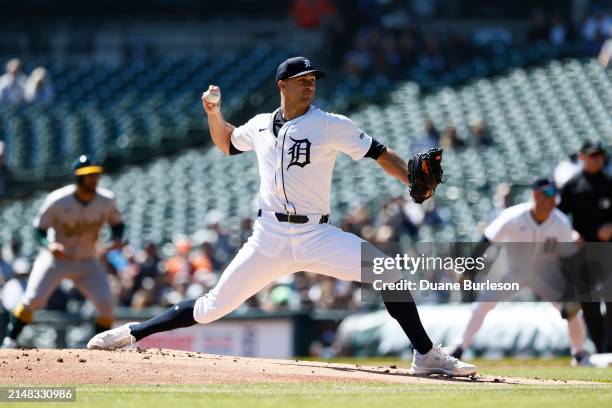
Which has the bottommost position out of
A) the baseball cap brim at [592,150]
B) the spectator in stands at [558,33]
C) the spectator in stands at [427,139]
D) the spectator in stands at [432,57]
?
the baseball cap brim at [592,150]

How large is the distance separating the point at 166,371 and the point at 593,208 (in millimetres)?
4813

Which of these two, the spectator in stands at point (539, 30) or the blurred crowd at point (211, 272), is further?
the spectator in stands at point (539, 30)

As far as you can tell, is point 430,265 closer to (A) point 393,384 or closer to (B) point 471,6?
(A) point 393,384

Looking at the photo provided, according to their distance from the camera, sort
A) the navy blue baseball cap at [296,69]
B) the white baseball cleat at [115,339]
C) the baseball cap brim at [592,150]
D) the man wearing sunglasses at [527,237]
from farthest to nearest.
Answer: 1. the baseball cap brim at [592,150]
2. the man wearing sunglasses at [527,237]
3. the white baseball cleat at [115,339]
4. the navy blue baseball cap at [296,69]

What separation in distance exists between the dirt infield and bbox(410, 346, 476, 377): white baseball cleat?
7cm

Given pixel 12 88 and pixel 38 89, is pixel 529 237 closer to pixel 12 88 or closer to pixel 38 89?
pixel 38 89

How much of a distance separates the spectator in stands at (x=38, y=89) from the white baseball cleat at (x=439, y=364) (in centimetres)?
1653

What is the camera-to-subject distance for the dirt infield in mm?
8156

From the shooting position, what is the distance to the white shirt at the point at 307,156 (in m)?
8.09

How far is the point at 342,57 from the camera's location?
24.5 metres

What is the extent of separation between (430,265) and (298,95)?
22.3 ft

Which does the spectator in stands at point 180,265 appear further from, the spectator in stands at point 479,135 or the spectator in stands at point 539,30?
the spectator in stands at point 539,30

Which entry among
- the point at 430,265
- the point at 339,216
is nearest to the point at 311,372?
the point at 430,265

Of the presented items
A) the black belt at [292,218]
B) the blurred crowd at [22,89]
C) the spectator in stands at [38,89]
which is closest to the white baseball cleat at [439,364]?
Answer: the black belt at [292,218]
